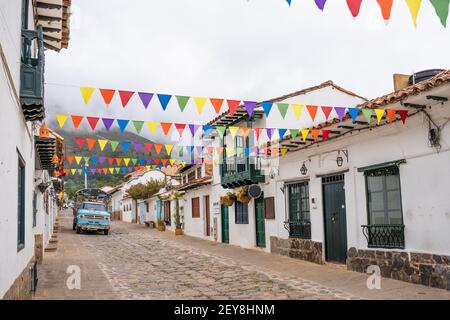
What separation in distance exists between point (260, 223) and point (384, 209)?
6933mm

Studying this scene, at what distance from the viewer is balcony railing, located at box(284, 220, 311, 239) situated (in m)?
12.8

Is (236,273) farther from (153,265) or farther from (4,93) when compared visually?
(4,93)

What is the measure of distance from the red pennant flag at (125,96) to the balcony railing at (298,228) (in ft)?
22.4

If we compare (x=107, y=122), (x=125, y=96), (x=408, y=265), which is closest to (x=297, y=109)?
(x=125, y=96)

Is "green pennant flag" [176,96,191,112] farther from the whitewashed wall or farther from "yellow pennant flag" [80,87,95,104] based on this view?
the whitewashed wall

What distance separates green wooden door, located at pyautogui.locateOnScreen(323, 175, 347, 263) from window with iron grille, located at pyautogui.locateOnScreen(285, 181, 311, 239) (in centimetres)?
89

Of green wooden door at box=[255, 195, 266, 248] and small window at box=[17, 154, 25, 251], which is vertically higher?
small window at box=[17, 154, 25, 251]

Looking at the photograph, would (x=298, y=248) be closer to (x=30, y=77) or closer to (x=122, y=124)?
(x=122, y=124)

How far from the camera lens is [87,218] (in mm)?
24328

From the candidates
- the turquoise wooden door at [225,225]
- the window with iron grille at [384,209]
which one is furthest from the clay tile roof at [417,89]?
the turquoise wooden door at [225,225]

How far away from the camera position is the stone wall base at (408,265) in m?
8.09

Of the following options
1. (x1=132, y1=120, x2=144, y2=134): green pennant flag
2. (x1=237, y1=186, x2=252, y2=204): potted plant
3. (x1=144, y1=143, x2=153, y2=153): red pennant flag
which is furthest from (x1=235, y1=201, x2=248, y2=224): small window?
(x1=132, y1=120, x2=144, y2=134): green pennant flag
